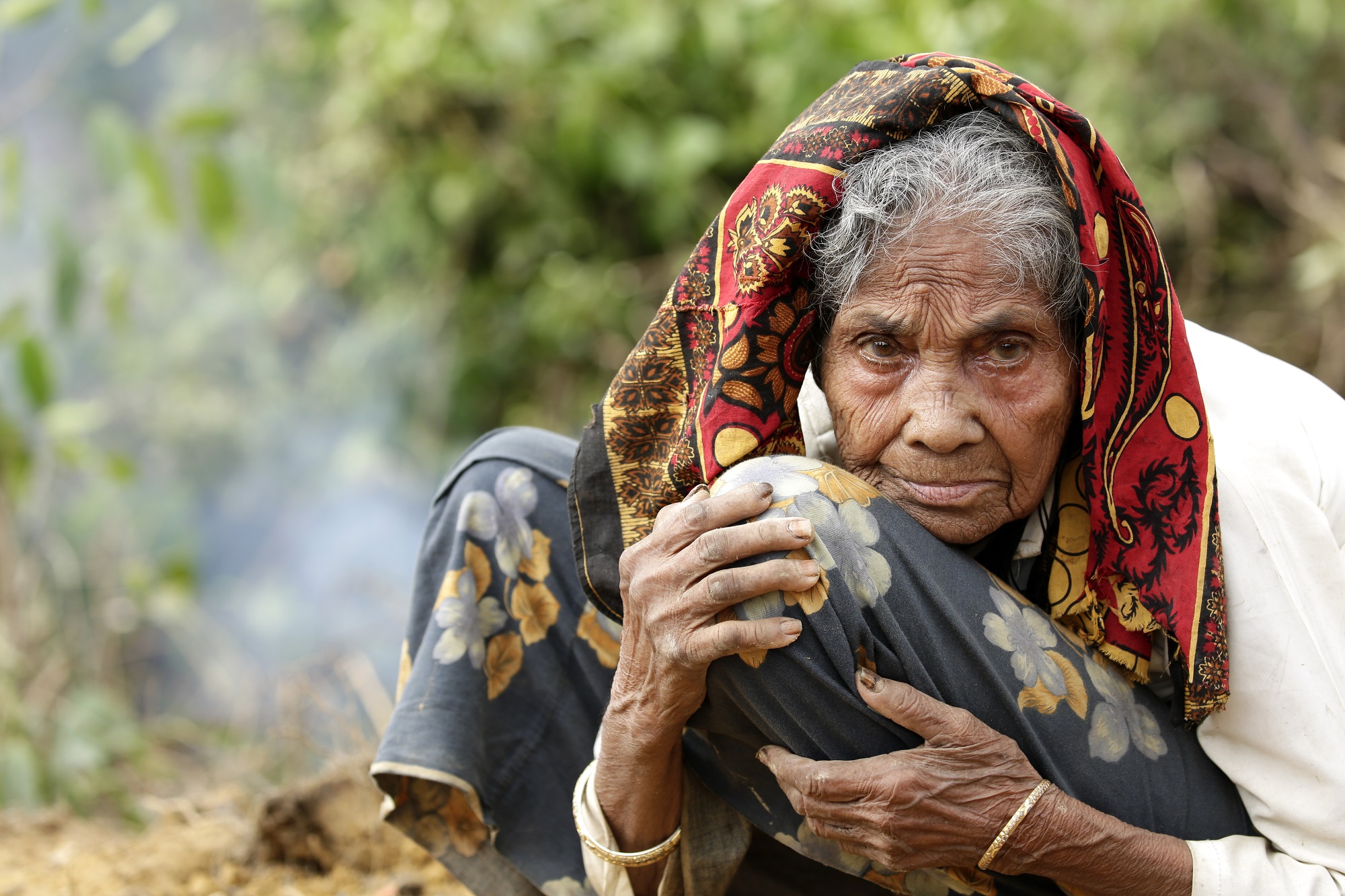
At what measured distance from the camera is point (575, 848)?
1.90 metres

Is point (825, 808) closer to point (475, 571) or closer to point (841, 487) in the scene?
point (841, 487)

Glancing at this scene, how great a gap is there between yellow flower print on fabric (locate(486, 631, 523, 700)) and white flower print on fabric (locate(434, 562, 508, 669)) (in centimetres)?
2

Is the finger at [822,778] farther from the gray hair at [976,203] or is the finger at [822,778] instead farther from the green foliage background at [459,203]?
the green foliage background at [459,203]

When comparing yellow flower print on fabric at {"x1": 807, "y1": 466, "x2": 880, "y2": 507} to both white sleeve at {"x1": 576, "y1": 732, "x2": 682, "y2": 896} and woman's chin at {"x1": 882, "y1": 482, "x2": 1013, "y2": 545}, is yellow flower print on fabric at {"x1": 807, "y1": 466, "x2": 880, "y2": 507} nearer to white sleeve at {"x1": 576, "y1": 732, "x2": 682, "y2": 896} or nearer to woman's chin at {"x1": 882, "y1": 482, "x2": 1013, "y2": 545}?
woman's chin at {"x1": 882, "y1": 482, "x2": 1013, "y2": 545}

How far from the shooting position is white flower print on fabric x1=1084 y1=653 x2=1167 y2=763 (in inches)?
60.9

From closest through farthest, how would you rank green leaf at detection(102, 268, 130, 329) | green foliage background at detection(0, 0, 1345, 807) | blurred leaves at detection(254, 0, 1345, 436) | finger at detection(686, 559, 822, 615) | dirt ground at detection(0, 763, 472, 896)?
finger at detection(686, 559, 822, 615) → dirt ground at detection(0, 763, 472, 896) → green leaf at detection(102, 268, 130, 329) → green foliage background at detection(0, 0, 1345, 807) → blurred leaves at detection(254, 0, 1345, 436)

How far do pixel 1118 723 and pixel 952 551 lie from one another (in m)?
0.34

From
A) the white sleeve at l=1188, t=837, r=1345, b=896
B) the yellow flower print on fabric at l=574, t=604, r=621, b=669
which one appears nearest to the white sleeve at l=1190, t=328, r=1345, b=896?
the white sleeve at l=1188, t=837, r=1345, b=896

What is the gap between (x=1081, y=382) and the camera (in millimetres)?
1662

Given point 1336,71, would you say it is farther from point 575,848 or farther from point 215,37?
point 215,37

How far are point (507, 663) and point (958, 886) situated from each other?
0.82m

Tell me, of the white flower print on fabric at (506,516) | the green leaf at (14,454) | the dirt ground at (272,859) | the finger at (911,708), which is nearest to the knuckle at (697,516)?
the finger at (911,708)

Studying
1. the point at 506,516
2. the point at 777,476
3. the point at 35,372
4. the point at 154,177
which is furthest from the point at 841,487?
the point at 35,372

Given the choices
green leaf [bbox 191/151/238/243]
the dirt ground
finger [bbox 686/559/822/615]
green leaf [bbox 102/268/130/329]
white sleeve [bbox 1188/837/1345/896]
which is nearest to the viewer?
finger [bbox 686/559/822/615]
